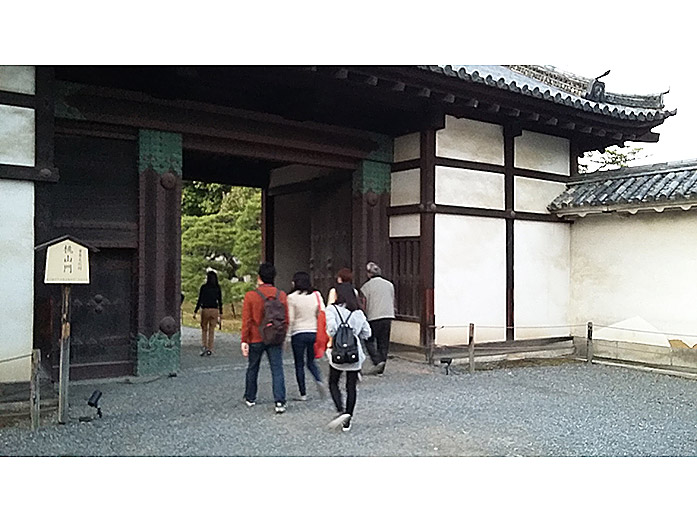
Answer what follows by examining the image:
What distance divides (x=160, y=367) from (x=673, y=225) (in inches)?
279

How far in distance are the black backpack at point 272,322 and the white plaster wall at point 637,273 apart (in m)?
5.80

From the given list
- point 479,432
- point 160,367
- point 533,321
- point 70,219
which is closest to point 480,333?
point 533,321

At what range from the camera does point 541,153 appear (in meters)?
9.33

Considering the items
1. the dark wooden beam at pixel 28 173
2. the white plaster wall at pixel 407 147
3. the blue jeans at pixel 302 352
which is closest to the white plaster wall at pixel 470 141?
the white plaster wall at pixel 407 147

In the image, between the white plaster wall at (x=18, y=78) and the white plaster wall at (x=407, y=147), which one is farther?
the white plaster wall at (x=407, y=147)

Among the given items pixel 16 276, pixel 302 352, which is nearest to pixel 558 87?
pixel 302 352

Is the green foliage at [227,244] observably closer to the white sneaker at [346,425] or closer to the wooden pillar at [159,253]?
the wooden pillar at [159,253]

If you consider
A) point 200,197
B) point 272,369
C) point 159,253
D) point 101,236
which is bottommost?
point 272,369

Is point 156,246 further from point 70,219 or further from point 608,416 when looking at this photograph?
point 608,416

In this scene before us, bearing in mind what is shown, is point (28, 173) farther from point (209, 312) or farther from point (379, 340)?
point (379, 340)

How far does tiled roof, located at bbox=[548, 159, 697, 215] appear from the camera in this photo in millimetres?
7637

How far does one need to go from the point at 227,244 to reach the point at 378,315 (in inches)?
357

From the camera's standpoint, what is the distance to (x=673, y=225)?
26.4 ft

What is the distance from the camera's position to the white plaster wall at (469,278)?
26.9 feet
